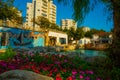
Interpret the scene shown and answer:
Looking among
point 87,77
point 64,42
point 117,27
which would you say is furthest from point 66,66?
point 64,42

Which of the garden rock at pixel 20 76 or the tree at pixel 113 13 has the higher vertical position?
the tree at pixel 113 13

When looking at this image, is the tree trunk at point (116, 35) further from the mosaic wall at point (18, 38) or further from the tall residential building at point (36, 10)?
the tall residential building at point (36, 10)

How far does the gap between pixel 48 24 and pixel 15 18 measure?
20.4 m

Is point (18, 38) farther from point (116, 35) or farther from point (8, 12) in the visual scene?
point (116, 35)

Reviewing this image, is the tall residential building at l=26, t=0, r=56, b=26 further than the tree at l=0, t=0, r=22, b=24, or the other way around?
the tall residential building at l=26, t=0, r=56, b=26

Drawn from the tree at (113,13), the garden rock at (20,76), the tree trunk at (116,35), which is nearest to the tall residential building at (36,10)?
the tree at (113,13)

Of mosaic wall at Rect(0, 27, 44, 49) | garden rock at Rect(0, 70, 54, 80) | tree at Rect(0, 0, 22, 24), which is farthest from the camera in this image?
mosaic wall at Rect(0, 27, 44, 49)

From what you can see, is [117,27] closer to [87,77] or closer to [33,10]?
[87,77]

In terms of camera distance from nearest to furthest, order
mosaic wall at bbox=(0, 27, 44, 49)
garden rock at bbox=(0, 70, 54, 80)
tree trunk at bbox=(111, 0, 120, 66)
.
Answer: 1. garden rock at bbox=(0, 70, 54, 80)
2. tree trunk at bbox=(111, 0, 120, 66)
3. mosaic wall at bbox=(0, 27, 44, 49)

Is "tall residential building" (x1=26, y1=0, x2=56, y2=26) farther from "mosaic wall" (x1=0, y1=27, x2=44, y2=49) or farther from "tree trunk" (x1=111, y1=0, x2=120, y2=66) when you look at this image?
"tree trunk" (x1=111, y1=0, x2=120, y2=66)

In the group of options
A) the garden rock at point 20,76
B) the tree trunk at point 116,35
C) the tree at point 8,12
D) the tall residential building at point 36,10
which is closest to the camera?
the garden rock at point 20,76

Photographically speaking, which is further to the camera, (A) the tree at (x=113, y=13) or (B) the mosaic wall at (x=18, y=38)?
(B) the mosaic wall at (x=18, y=38)

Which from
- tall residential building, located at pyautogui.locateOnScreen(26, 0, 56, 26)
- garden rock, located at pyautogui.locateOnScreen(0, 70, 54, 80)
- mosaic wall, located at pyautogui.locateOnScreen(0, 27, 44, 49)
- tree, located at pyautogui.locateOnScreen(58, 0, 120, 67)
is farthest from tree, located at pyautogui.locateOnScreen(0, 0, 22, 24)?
tall residential building, located at pyautogui.locateOnScreen(26, 0, 56, 26)

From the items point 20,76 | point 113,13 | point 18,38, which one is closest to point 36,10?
point 18,38
